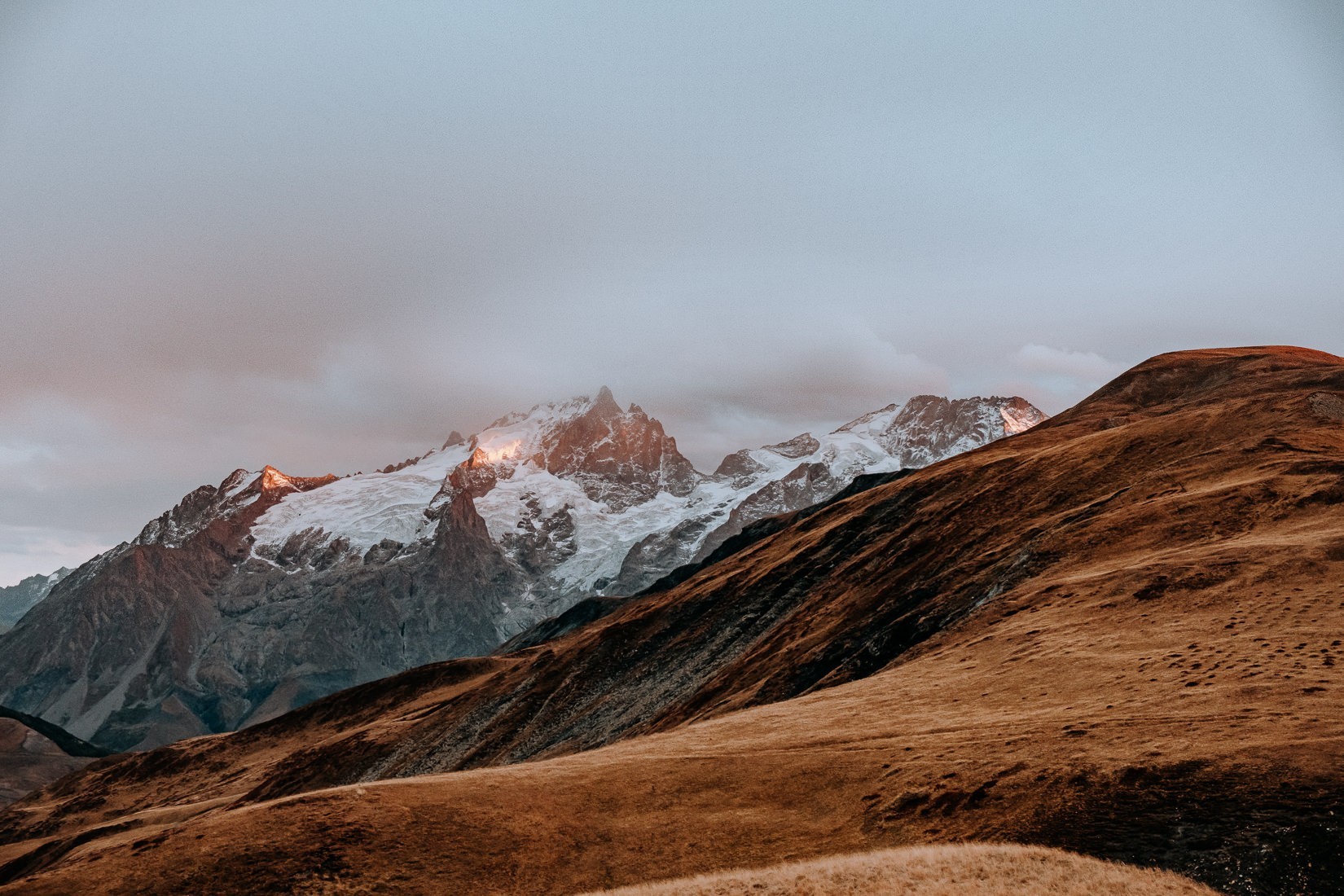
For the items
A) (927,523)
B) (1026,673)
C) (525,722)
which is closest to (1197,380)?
(927,523)

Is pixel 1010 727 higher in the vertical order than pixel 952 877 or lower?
higher

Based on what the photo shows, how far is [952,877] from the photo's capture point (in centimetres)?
2872

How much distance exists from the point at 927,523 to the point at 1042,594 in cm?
4733

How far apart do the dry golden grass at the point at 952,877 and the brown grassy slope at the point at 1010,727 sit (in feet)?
9.49

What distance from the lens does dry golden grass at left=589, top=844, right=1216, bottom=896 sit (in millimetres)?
27516

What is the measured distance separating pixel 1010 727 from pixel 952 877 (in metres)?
17.1

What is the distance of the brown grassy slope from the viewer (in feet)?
112

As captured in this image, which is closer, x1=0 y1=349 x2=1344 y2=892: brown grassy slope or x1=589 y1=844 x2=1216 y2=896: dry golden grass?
x1=589 y1=844 x2=1216 y2=896: dry golden grass

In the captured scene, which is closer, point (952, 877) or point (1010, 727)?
point (952, 877)

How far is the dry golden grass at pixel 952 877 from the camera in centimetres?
2752

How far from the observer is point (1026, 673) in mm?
53500

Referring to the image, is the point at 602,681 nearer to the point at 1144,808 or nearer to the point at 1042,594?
the point at 1042,594

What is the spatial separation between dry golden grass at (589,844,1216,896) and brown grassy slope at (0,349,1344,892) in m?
2.89

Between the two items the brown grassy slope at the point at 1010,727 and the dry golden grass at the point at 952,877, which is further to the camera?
the brown grassy slope at the point at 1010,727
